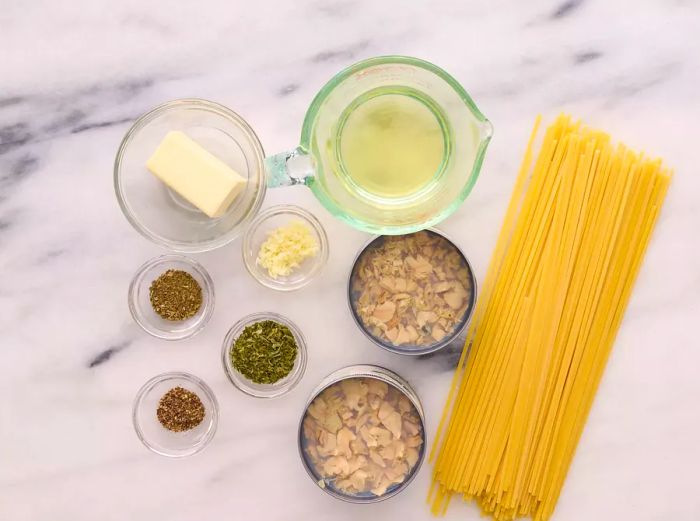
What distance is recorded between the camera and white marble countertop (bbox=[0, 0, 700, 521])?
1.36 metres

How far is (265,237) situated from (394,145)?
34 centimetres

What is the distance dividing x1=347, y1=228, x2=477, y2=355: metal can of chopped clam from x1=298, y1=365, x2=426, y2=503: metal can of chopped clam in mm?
82

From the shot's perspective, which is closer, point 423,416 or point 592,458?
point 423,416

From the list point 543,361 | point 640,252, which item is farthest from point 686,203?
point 543,361

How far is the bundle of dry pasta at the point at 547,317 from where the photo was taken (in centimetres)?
131

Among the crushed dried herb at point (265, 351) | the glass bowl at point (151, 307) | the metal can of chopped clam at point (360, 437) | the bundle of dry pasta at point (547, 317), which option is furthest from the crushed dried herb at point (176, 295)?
the bundle of dry pasta at point (547, 317)

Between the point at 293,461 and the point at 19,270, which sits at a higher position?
the point at 19,270

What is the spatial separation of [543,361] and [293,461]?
537 mm

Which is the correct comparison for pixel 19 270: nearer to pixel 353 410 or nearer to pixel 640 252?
pixel 353 410

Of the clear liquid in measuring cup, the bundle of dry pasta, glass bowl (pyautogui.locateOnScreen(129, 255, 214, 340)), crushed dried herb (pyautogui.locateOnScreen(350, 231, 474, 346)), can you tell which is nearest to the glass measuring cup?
the clear liquid in measuring cup

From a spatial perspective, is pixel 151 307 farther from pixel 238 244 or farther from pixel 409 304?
pixel 409 304

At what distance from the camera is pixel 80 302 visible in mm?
1416

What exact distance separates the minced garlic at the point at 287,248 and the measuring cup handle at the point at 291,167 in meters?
0.18

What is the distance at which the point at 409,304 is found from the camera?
4.29 feet
